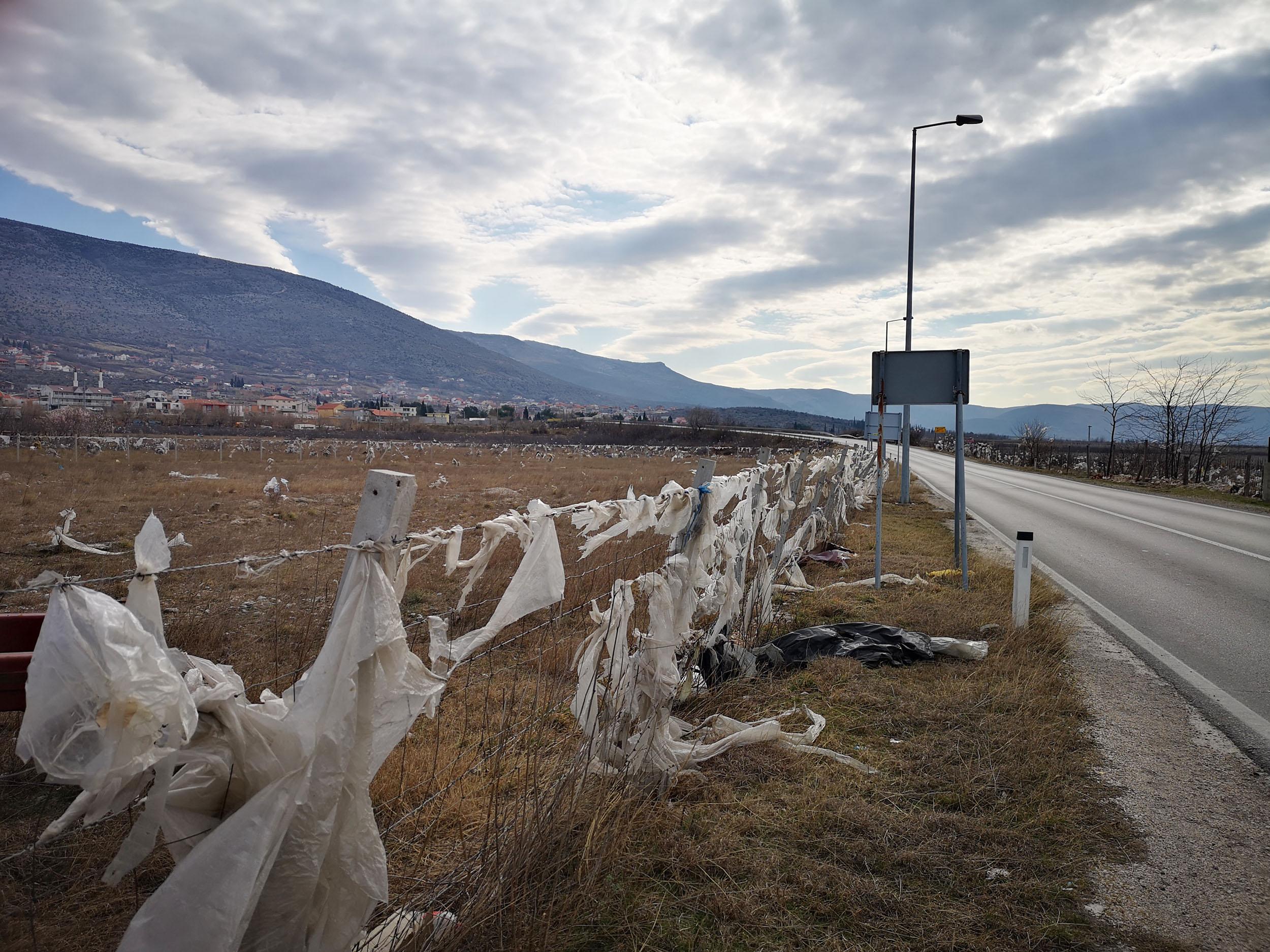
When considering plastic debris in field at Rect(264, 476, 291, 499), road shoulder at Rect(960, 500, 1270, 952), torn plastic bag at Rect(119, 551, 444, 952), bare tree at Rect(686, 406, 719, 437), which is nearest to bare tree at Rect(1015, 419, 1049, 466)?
bare tree at Rect(686, 406, 719, 437)

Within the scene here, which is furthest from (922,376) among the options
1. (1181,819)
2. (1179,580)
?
(1181,819)

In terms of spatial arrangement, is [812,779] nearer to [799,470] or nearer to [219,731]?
[219,731]

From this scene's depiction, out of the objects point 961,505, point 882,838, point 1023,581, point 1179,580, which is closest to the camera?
point 882,838

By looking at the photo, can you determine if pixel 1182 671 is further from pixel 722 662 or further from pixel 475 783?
pixel 475 783

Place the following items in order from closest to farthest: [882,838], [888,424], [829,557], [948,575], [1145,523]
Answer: [882,838] < [948,575] < [829,557] < [1145,523] < [888,424]

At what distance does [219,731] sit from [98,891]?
1600 millimetres

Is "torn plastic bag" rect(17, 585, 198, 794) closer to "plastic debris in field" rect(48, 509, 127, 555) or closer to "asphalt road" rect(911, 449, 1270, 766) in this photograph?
"plastic debris in field" rect(48, 509, 127, 555)

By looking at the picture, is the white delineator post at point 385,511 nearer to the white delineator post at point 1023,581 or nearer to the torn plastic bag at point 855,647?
the torn plastic bag at point 855,647

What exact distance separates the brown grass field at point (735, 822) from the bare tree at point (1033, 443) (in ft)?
119

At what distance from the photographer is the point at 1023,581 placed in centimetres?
608

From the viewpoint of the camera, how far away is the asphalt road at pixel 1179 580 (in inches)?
193

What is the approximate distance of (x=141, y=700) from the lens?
154cm

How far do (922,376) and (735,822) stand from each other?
6.23 m

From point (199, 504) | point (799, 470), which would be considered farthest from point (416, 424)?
point (799, 470)
